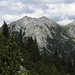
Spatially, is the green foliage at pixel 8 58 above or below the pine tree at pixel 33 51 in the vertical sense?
above

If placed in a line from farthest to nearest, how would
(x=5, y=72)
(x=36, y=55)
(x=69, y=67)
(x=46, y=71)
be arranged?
(x=69, y=67), (x=36, y=55), (x=46, y=71), (x=5, y=72)

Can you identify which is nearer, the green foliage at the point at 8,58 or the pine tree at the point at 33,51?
the green foliage at the point at 8,58

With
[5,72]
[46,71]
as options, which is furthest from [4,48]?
[46,71]

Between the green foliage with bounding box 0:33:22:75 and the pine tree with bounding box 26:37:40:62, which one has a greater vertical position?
the green foliage with bounding box 0:33:22:75

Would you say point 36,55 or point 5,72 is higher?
point 5,72

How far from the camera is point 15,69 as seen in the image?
124 feet

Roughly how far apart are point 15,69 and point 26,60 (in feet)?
145

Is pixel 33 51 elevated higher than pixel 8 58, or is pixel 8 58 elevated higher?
pixel 8 58

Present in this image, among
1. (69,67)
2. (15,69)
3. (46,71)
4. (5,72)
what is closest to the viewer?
(5,72)

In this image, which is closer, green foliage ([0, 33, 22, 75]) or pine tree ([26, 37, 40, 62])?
green foliage ([0, 33, 22, 75])

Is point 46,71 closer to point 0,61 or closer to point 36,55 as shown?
point 36,55

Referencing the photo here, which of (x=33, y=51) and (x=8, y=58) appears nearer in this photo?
(x=8, y=58)

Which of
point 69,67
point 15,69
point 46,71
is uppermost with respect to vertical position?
point 15,69

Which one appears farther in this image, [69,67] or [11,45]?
[69,67]
